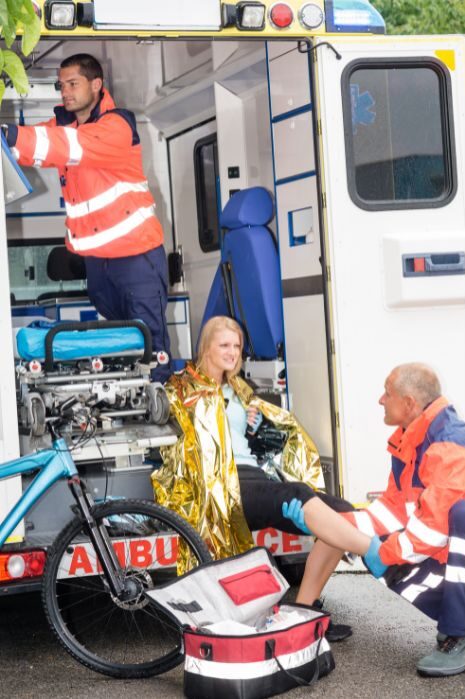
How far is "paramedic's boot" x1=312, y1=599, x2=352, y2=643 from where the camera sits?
541 centimetres

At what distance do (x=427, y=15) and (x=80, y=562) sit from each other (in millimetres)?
12263

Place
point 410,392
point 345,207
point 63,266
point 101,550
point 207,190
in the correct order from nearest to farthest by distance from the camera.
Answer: point 101,550 → point 410,392 → point 345,207 → point 207,190 → point 63,266

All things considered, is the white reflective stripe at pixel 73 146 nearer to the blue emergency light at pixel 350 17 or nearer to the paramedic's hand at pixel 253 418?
the blue emergency light at pixel 350 17

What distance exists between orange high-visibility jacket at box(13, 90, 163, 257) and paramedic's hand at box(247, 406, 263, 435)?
1.19 metres

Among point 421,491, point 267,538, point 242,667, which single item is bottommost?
point 242,667

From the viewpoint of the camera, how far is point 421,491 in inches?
196

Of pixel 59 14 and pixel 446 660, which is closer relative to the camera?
pixel 446 660

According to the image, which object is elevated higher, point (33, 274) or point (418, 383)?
point (33, 274)

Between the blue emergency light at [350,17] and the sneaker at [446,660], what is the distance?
2617 mm

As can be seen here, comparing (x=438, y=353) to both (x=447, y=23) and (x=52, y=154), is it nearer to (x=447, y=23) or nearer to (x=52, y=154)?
(x=52, y=154)

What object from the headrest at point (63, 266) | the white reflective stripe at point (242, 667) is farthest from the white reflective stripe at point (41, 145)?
the headrest at point (63, 266)

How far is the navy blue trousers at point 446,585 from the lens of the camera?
4.71 meters

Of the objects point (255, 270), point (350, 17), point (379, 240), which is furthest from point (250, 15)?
point (255, 270)

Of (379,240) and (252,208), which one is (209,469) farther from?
(252,208)
